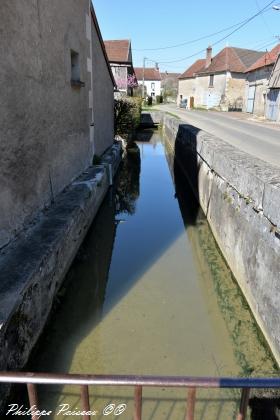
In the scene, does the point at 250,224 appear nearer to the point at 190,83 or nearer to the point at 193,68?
the point at 190,83

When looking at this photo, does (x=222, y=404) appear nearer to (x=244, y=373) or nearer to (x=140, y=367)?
(x=244, y=373)

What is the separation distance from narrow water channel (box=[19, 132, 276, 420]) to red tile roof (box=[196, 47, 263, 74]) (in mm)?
33691

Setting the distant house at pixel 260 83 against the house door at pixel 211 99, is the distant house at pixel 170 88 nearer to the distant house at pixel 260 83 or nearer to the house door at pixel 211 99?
the house door at pixel 211 99

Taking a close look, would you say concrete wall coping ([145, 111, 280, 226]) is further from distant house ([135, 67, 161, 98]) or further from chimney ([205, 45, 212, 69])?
distant house ([135, 67, 161, 98])

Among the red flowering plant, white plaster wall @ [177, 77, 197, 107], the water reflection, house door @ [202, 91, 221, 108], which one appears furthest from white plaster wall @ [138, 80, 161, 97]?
the water reflection

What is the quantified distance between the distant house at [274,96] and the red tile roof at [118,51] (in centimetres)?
1083

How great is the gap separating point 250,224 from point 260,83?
2607 cm

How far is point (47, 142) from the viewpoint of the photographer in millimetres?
5223

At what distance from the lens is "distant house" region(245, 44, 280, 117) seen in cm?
2553

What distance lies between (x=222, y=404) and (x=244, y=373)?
50cm

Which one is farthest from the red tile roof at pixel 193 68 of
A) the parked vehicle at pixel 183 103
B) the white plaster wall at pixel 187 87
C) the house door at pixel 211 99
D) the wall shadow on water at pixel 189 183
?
the wall shadow on water at pixel 189 183

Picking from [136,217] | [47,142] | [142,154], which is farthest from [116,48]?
[47,142]

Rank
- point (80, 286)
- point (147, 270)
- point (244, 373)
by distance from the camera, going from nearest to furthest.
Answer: point (244, 373)
point (80, 286)
point (147, 270)

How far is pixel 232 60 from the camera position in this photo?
121 ft
